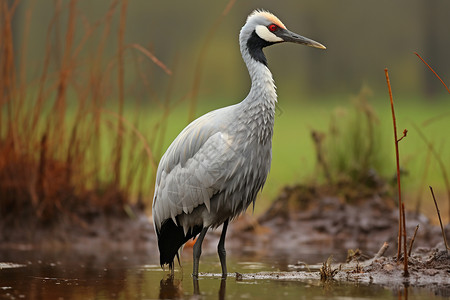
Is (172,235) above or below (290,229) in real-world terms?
below

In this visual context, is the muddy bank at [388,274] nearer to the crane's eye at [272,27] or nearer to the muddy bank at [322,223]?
the crane's eye at [272,27]

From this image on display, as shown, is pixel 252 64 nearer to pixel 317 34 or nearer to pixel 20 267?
pixel 20 267

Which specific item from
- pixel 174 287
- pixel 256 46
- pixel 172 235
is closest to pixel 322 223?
pixel 172 235

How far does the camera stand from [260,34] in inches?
261

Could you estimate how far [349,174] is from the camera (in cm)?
995

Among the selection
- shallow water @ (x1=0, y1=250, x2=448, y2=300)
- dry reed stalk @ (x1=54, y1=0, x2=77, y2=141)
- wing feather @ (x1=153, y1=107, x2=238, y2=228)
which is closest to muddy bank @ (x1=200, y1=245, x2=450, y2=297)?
shallow water @ (x1=0, y1=250, x2=448, y2=300)

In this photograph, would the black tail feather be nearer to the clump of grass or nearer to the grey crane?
the grey crane

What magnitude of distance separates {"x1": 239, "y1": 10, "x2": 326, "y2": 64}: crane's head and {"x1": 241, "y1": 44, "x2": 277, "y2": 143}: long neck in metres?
0.19

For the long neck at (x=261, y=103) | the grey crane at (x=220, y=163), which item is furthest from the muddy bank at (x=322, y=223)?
the long neck at (x=261, y=103)

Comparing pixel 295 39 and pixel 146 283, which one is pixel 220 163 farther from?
pixel 295 39

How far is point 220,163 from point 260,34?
1.25 metres

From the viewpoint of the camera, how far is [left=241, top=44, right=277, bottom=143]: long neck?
6.27 metres

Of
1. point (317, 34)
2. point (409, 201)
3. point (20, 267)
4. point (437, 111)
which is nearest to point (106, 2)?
point (317, 34)

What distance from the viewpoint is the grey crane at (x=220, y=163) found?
621 centimetres
